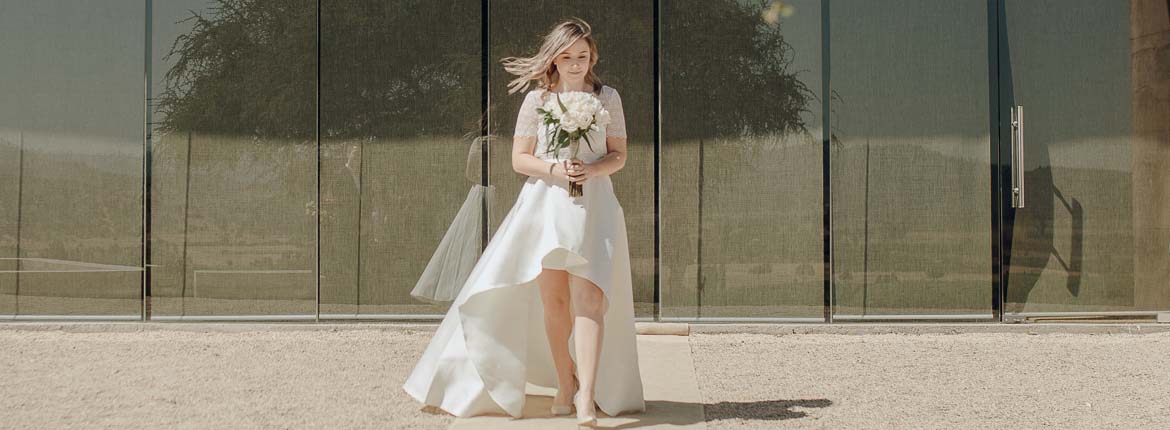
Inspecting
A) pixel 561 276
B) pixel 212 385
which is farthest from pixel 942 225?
pixel 212 385

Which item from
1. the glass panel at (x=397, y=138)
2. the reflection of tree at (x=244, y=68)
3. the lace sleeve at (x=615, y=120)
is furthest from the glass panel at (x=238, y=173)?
the lace sleeve at (x=615, y=120)

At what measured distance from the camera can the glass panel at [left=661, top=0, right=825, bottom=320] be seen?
7852 millimetres

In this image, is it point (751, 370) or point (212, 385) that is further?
point (751, 370)

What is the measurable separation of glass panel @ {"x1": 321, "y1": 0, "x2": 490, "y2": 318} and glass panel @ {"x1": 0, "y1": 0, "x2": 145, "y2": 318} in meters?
1.50

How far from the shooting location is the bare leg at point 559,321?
4.57 meters

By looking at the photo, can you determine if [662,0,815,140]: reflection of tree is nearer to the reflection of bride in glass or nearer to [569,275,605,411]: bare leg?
the reflection of bride in glass

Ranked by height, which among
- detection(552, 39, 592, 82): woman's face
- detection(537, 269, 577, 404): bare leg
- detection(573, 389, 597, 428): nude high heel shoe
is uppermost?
detection(552, 39, 592, 82): woman's face

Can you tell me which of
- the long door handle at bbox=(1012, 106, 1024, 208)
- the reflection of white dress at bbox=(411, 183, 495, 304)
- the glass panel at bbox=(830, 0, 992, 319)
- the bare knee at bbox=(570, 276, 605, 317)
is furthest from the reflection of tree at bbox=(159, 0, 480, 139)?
the long door handle at bbox=(1012, 106, 1024, 208)

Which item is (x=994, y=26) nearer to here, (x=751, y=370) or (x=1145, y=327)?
(x=1145, y=327)

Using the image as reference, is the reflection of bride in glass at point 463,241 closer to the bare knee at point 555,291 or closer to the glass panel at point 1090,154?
the bare knee at point 555,291

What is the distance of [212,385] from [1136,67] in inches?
266

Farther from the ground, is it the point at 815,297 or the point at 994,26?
the point at 994,26

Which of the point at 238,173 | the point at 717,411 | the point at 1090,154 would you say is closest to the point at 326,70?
the point at 238,173

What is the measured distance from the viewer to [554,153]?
455 cm
